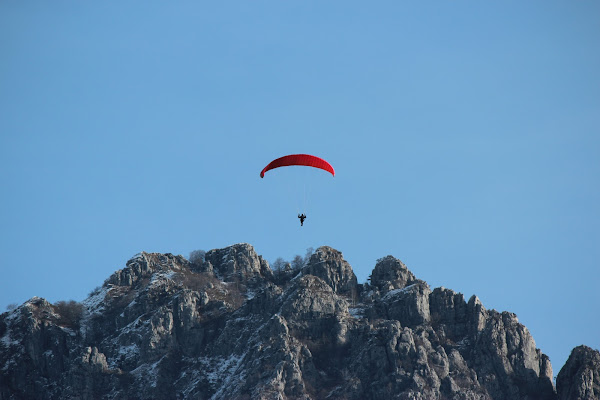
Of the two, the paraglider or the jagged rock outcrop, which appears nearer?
the paraglider

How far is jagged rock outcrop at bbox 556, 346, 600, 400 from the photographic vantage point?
621ft

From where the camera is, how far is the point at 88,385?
196 m

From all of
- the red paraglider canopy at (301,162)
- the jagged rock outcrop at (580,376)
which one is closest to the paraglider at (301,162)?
the red paraglider canopy at (301,162)

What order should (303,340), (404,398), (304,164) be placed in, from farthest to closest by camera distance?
(303,340) → (404,398) → (304,164)

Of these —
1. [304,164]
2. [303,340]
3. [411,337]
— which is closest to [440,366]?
[411,337]

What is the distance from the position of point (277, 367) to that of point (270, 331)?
25.0ft

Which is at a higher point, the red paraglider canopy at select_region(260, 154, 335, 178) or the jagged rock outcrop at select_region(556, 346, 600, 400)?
the red paraglider canopy at select_region(260, 154, 335, 178)

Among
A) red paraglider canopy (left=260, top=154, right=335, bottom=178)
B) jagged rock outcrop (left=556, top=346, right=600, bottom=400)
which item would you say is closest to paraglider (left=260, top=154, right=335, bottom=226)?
red paraglider canopy (left=260, top=154, right=335, bottom=178)

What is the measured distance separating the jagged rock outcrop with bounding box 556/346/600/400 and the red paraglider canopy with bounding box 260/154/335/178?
45.5 m

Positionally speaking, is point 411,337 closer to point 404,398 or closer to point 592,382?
point 404,398

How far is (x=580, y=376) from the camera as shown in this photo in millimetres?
190375

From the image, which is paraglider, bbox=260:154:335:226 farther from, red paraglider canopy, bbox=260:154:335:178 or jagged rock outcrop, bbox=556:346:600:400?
jagged rock outcrop, bbox=556:346:600:400

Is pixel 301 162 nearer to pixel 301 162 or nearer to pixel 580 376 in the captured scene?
pixel 301 162

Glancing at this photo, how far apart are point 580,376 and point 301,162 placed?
4924 cm
